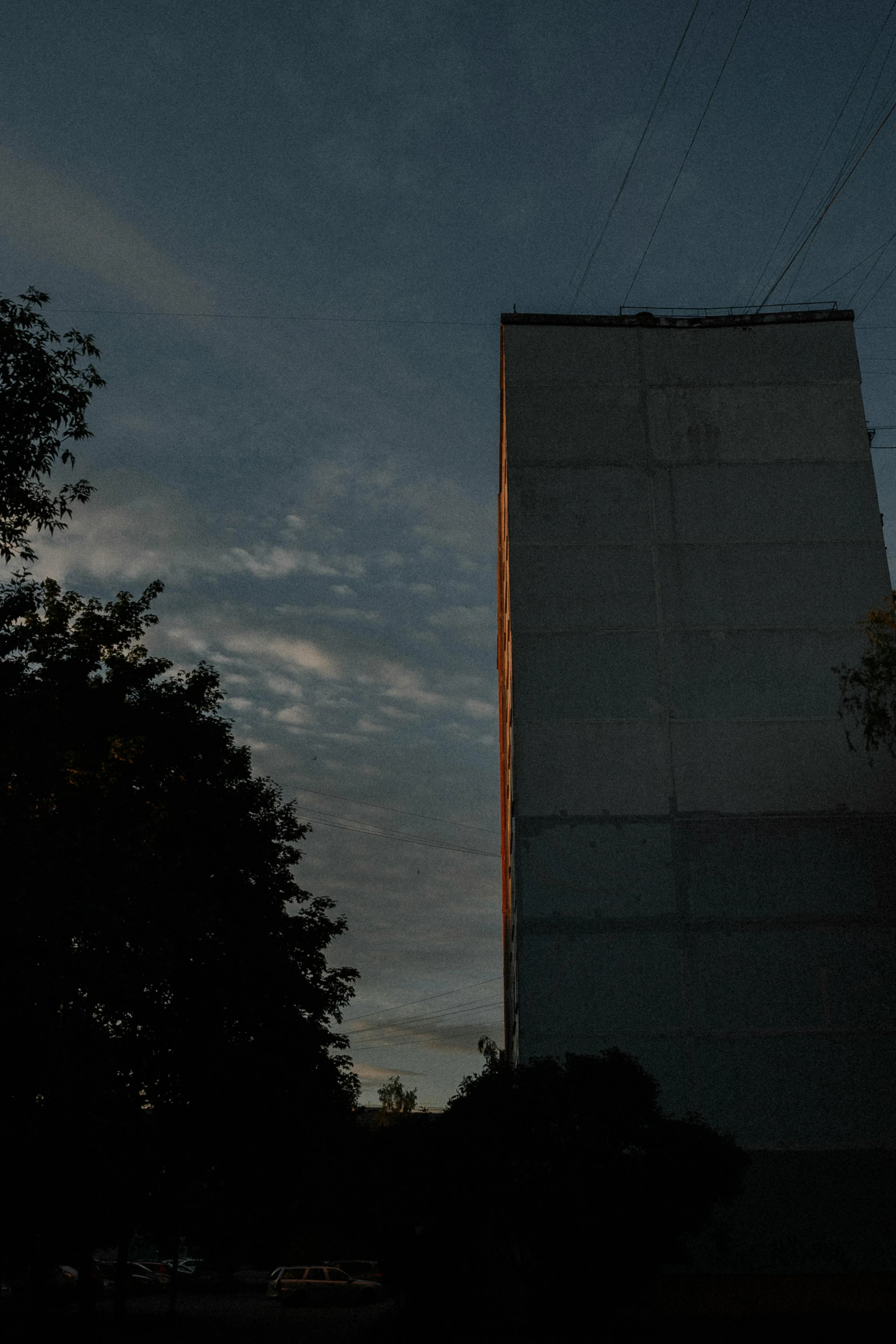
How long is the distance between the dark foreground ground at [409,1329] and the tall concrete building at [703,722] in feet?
19.8

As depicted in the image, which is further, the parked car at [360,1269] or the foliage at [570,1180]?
the parked car at [360,1269]

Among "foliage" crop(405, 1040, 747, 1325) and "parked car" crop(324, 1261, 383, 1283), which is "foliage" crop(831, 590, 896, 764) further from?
"parked car" crop(324, 1261, 383, 1283)

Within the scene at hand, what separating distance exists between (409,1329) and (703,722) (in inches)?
876

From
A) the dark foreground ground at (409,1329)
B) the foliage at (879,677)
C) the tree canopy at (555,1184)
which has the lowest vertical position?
the dark foreground ground at (409,1329)

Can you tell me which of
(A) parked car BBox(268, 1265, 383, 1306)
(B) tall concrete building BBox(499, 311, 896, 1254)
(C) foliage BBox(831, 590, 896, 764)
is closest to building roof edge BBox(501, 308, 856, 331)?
(B) tall concrete building BBox(499, 311, 896, 1254)

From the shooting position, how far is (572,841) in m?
36.7

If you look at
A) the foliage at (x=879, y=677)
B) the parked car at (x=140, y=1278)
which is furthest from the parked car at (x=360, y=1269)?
the foliage at (x=879, y=677)

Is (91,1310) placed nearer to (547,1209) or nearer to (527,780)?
(547,1209)

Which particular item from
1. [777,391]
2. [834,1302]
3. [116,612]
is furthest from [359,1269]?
[777,391]

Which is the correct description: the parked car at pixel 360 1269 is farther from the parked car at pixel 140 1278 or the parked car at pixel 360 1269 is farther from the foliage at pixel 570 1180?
the foliage at pixel 570 1180

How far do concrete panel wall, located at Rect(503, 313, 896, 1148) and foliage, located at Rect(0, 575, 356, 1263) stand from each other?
33.2ft

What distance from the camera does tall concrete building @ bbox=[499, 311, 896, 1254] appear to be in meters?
34.2

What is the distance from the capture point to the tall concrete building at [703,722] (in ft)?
112

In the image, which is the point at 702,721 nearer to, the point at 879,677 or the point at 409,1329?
the point at 879,677
